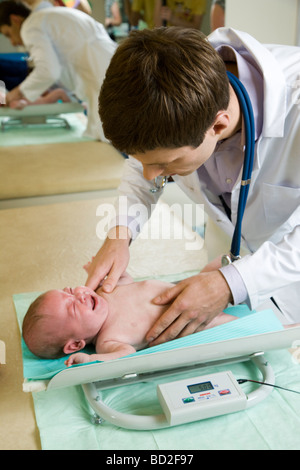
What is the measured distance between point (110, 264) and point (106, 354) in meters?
0.32

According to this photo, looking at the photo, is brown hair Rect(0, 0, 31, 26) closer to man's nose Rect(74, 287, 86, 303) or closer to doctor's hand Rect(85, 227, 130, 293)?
doctor's hand Rect(85, 227, 130, 293)

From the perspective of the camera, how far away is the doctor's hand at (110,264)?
4.85 feet

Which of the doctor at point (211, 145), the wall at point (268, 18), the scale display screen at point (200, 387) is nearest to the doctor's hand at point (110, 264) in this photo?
the doctor at point (211, 145)

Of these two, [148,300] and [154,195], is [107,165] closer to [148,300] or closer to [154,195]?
[154,195]

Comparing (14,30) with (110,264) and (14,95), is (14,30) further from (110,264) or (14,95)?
(110,264)

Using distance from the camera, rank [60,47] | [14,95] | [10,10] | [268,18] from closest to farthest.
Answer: [268,18], [10,10], [60,47], [14,95]

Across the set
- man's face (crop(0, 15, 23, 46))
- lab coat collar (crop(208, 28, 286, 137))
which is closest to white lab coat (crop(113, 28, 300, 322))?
lab coat collar (crop(208, 28, 286, 137))

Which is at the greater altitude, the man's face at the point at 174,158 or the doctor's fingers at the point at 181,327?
the man's face at the point at 174,158

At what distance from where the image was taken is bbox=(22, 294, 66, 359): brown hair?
4.30 feet

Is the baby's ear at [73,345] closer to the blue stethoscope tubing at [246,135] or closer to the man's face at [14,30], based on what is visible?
the blue stethoscope tubing at [246,135]

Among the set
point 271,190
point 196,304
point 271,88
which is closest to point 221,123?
point 271,88

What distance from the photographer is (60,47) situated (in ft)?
10.0

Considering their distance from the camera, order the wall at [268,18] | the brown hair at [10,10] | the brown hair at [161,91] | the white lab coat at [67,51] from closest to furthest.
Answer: the brown hair at [161,91]
the wall at [268,18]
the brown hair at [10,10]
the white lab coat at [67,51]

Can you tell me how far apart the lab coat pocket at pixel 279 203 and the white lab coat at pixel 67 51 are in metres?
2.01
